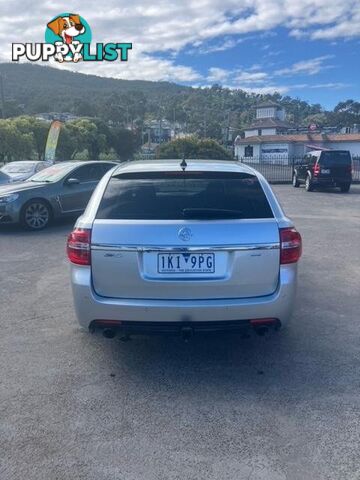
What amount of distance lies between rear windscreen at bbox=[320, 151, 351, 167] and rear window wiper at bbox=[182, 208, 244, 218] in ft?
53.4

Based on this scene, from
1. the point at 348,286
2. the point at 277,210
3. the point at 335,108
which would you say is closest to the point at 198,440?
the point at 277,210

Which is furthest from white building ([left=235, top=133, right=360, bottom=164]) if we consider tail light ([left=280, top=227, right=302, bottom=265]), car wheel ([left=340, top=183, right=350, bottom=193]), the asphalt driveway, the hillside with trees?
tail light ([left=280, top=227, right=302, bottom=265])

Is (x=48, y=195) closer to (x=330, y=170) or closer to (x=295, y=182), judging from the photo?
(x=330, y=170)

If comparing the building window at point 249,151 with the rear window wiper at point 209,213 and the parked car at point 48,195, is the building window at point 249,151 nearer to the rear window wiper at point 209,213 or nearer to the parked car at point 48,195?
the parked car at point 48,195

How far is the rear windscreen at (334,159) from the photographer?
18.6 m

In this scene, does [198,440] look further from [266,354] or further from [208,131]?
[208,131]

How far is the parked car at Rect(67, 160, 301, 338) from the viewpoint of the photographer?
3291 millimetres

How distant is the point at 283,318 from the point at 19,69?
104 meters

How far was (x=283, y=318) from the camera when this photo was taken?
3490 mm

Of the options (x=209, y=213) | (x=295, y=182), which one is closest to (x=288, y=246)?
(x=209, y=213)

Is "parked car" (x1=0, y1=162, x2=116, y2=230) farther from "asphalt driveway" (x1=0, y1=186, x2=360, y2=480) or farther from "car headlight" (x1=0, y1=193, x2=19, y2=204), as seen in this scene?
"asphalt driveway" (x1=0, y1=186, x2=360, y2=480)

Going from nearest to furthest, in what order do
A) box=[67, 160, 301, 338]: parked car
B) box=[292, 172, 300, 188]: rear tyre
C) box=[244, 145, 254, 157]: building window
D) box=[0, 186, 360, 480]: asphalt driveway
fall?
box=[0, 186, 360, 480]: asphalt driveway, box=[67, 160, 301, 338]: parked car, box=[292, 172, 300, 188]: rear tyre, box=[244, 145, 254, 157]: building window

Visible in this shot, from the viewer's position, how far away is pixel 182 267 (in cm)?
330

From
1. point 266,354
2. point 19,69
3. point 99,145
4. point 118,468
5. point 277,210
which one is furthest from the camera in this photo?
point 19,69
